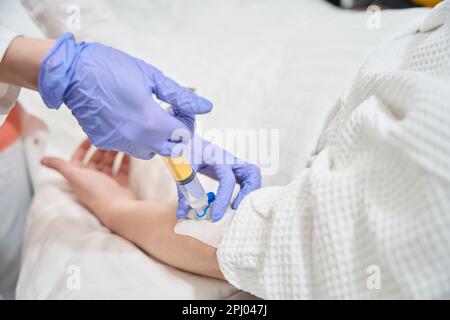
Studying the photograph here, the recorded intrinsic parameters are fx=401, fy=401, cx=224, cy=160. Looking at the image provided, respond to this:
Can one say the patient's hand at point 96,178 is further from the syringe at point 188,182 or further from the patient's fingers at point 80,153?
the syringe at point 188,182

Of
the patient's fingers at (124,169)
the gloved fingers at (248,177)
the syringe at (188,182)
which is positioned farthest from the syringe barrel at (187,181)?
the patient's fingers at (124,169)

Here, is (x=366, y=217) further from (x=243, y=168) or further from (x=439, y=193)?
(x=243, y=168)

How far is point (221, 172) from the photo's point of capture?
82 cm

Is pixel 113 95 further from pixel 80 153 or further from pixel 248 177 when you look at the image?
pixel 80 153

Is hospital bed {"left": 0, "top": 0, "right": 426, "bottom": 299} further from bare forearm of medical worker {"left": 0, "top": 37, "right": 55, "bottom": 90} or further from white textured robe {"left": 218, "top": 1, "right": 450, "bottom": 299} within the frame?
bare forearm of medical worker {"left": 0, "top": 37, "right": 55, "bottom": 90}

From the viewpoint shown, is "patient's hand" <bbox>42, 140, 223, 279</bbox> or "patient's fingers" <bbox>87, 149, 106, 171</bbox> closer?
"patient's hand" <bbox>42, 140, 223, 279</bbox>

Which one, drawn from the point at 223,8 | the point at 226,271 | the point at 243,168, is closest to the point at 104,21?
the point at 223,8

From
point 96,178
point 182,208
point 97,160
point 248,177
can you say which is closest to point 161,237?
point 182,208

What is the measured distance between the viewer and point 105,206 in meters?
0.99

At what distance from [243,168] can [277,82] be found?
1.01 feet

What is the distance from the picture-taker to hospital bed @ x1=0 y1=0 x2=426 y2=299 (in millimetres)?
845

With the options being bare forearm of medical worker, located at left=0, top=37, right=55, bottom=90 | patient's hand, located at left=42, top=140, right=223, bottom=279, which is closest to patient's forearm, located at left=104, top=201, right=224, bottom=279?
patient's hand, located at left=42, top=140, right=223, bottom=279

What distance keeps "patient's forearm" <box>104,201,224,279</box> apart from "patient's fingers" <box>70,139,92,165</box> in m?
0.26

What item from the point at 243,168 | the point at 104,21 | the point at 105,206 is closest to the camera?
the point at 243,168
